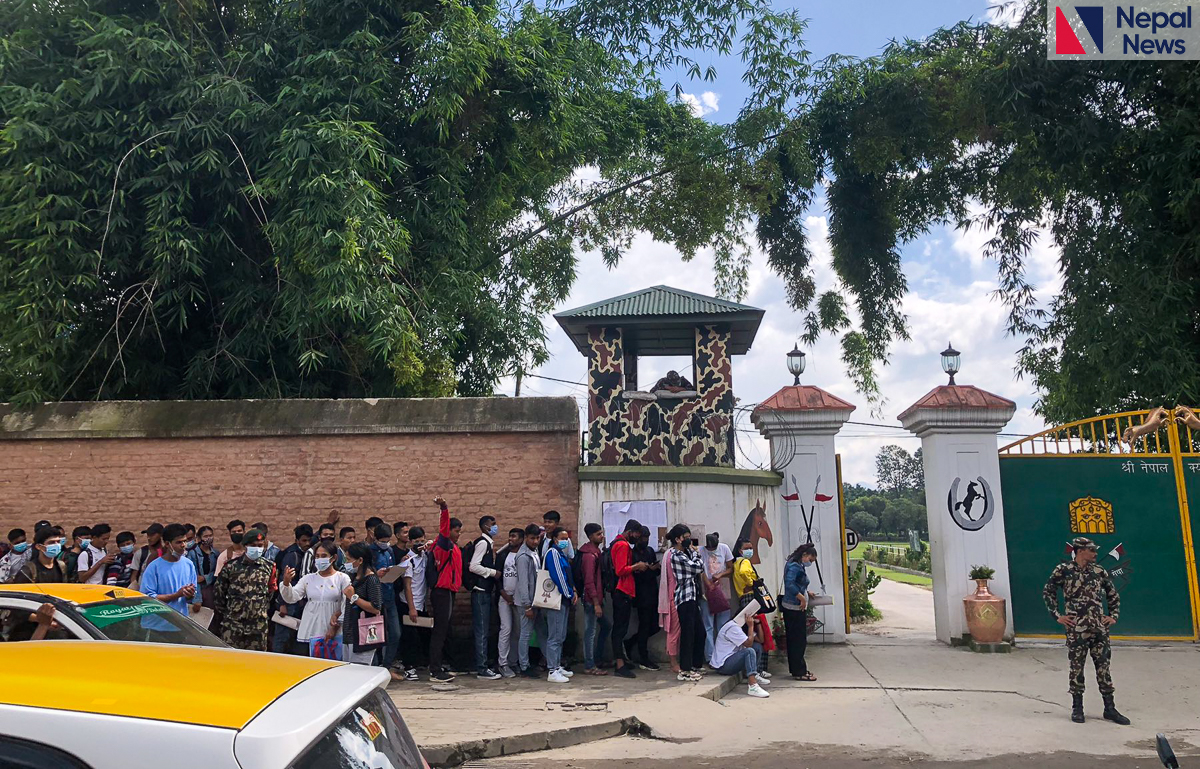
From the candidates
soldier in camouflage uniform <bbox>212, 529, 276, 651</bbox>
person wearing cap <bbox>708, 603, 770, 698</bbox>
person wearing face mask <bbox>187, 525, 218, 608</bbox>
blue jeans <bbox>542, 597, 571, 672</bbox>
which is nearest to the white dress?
soldier in camouflage uniform <bbox>212, 529, 276, 651</bbox>

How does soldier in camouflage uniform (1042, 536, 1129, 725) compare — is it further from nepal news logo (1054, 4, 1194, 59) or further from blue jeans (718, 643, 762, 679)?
nepal news logo (1054, 4, 1194, 59)

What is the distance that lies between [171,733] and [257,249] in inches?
490

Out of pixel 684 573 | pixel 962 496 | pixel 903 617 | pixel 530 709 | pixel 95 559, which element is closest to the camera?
pixel 530 709

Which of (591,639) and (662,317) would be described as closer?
(591,639)

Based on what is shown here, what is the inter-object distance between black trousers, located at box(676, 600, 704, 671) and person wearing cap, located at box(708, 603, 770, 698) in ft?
0.87

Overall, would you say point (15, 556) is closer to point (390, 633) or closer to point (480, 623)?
point (390, 633)

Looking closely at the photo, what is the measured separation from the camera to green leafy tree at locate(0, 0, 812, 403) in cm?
1149

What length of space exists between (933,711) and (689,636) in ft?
8.81

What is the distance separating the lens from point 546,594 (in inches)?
384

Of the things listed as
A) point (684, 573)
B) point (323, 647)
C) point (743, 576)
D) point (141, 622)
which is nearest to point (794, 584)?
point (743, 576)

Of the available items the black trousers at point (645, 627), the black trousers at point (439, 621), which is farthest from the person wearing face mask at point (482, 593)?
the black trousers at point (645, 627)

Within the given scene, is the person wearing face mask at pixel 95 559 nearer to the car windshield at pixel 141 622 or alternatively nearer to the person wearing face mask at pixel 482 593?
the person wearing face mask at pixel 482 593

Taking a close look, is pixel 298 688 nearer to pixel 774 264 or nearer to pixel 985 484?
pixel 985 484

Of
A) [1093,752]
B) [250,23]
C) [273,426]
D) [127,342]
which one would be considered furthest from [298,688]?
[250,23]
